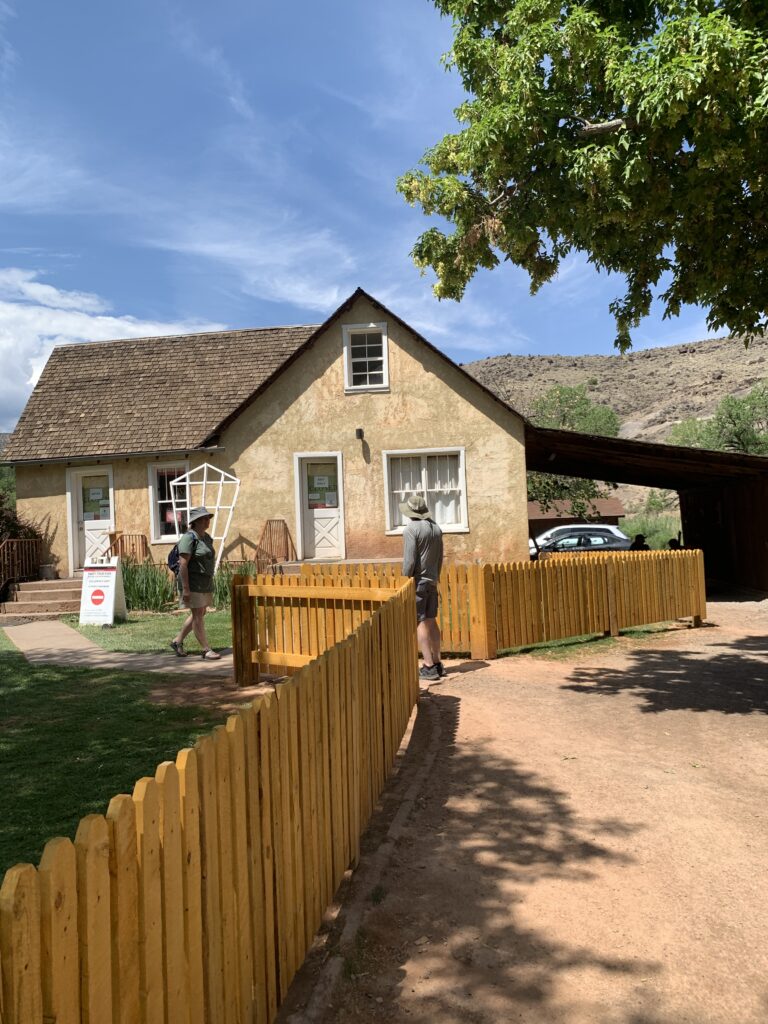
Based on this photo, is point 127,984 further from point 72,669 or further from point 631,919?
point 72,669

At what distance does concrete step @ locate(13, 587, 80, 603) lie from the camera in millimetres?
16714

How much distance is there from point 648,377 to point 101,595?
102671 mm

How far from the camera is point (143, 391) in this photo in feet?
66.5

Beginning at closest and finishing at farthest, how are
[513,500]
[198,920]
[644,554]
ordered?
1. [198,920]
2. [644,554]
3. [513,500]

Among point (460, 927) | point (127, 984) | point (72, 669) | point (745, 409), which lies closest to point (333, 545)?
point (72, 669)

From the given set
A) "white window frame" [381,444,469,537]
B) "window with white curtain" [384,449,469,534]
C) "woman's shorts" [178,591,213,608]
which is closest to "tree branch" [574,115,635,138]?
"woman's shorts" [178,591,213,608]

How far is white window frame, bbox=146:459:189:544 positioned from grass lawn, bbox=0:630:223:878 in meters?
9.50

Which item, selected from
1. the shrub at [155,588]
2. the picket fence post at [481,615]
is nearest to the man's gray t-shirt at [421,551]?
the picket fence post at [481,615]

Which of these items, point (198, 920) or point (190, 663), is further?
point (190, 663)

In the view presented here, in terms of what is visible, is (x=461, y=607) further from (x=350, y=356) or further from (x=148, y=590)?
(x=350, y=356)

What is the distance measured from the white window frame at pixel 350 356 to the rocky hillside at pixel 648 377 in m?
73.6

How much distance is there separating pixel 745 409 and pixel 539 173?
194ft

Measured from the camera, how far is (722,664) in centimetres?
984

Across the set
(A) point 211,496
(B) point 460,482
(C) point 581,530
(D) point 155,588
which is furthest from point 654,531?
(D) point 155,588
